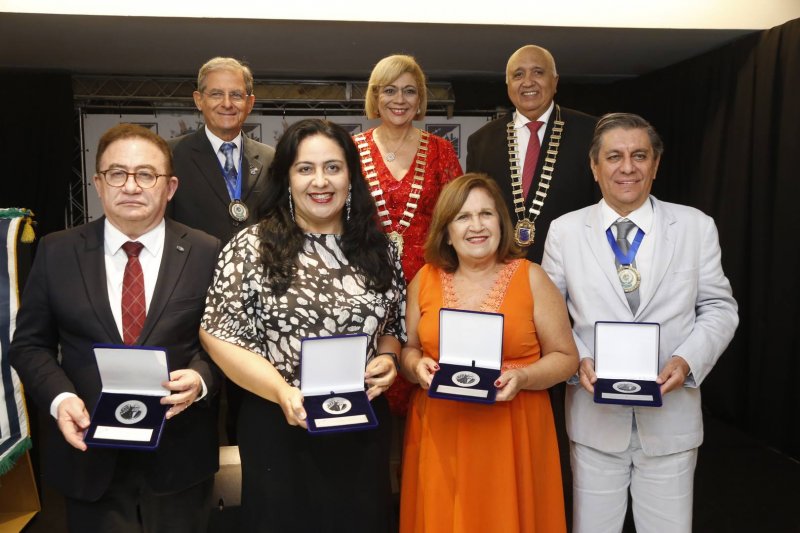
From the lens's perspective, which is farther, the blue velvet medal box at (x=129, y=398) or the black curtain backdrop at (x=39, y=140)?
the black curtain backdrop at (x=39, y=140)

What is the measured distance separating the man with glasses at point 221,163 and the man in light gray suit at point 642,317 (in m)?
1.43

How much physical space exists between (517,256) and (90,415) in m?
1.38

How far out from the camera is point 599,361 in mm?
2139

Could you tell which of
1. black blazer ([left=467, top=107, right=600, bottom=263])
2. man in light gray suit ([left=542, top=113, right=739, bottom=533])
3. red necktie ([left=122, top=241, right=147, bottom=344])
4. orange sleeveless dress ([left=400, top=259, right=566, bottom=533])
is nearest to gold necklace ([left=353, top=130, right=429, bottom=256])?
black blazer ([left=467, top=107, right=600, bottom=263])

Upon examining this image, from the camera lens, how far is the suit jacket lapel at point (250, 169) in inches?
120

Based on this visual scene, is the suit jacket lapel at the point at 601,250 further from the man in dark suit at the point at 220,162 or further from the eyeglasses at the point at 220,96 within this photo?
the eyeglasses at the point at 220,96

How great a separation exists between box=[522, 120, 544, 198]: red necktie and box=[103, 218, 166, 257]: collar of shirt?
175cm

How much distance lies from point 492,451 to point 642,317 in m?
0.65

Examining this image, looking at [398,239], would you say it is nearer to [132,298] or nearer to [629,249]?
[629,249]

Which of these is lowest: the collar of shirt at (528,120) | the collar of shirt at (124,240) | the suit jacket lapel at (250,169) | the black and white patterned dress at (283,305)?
the black and white patterned dress at (283,305)

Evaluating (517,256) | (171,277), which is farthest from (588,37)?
(171,277)

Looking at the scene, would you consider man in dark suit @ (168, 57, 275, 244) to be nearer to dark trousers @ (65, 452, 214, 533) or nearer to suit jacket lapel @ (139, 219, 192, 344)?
suit jacket lapel @ (139, 219, 192, 344)

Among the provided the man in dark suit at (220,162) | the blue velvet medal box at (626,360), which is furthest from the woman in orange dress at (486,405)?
the man in dark suit at (220,162)

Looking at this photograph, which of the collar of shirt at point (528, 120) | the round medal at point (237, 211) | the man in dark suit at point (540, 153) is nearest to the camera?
the round medal at point (237, 211)
